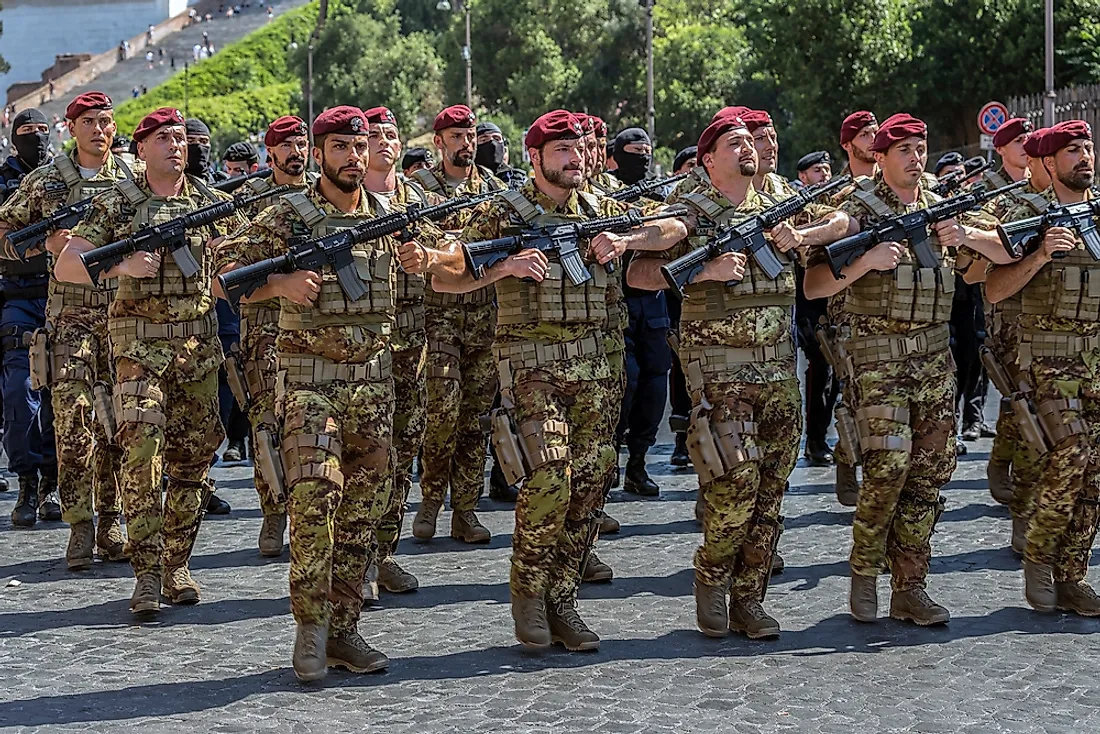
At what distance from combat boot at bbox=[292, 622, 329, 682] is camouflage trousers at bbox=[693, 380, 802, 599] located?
166cm

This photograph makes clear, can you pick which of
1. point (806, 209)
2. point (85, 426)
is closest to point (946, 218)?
point (806, 209)

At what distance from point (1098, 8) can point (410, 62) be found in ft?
119

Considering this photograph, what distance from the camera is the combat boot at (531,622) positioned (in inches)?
284

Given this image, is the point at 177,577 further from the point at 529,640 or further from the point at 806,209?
the point at 806,209

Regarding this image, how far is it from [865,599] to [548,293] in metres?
1.97

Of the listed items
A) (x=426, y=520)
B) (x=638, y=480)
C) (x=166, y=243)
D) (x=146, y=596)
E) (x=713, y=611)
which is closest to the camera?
(x=713, y=611)

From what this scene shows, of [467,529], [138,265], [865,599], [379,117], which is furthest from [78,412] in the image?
[865,599]

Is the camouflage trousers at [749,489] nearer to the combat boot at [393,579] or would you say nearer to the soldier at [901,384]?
the soldier at [901,384]

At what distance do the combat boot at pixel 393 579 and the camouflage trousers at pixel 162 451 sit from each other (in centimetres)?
91

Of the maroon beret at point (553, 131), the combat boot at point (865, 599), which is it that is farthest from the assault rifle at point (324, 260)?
the combat boot at point (865, 599)

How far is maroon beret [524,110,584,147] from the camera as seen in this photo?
7.25 meters

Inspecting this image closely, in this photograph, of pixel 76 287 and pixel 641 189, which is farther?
pixel 641 189

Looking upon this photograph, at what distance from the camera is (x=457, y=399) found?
378 inches

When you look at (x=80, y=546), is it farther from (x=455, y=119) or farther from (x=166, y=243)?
(x=455, y=119)
